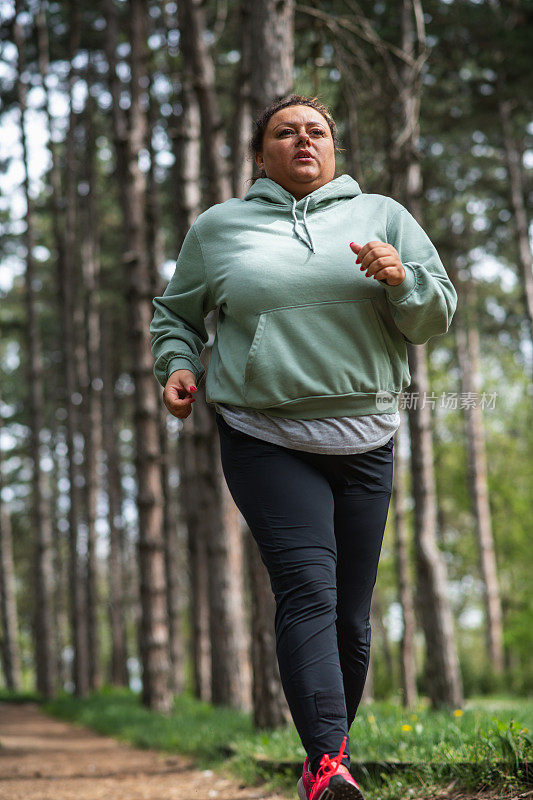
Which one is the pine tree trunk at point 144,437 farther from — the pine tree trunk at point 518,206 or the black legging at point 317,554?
the pine tree trunk at point 518,206

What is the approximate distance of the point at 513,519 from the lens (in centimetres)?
2411

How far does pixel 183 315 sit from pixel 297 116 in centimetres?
80

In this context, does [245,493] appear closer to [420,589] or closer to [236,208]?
[236,208]

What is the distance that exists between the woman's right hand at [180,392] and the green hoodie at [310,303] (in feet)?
0.20

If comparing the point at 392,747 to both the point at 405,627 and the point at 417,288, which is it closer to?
the point at 417,288

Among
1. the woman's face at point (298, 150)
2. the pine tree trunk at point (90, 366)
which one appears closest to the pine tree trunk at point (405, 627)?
the pine tree trunk at point (90, 366)

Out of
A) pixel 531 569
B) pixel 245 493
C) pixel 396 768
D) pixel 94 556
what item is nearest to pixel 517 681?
pixel 531 569

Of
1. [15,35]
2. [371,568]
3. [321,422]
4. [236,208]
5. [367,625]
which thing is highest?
[15,35]

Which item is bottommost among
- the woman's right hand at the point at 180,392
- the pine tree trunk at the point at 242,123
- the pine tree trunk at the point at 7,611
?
the pine tree trunk at the point at 7,611

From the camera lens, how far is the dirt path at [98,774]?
440 cm

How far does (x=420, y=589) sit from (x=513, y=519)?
17.1 meters

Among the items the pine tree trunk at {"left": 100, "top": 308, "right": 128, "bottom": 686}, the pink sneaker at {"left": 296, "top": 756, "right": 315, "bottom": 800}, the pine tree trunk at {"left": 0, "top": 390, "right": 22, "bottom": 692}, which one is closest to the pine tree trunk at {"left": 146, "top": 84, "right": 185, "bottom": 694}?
the pine tree trunk at {"left": 100, "top": 308, "right": 128, "bottom": 686}

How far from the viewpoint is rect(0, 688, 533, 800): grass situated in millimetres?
3023

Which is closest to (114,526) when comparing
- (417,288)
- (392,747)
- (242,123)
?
(242,123)
